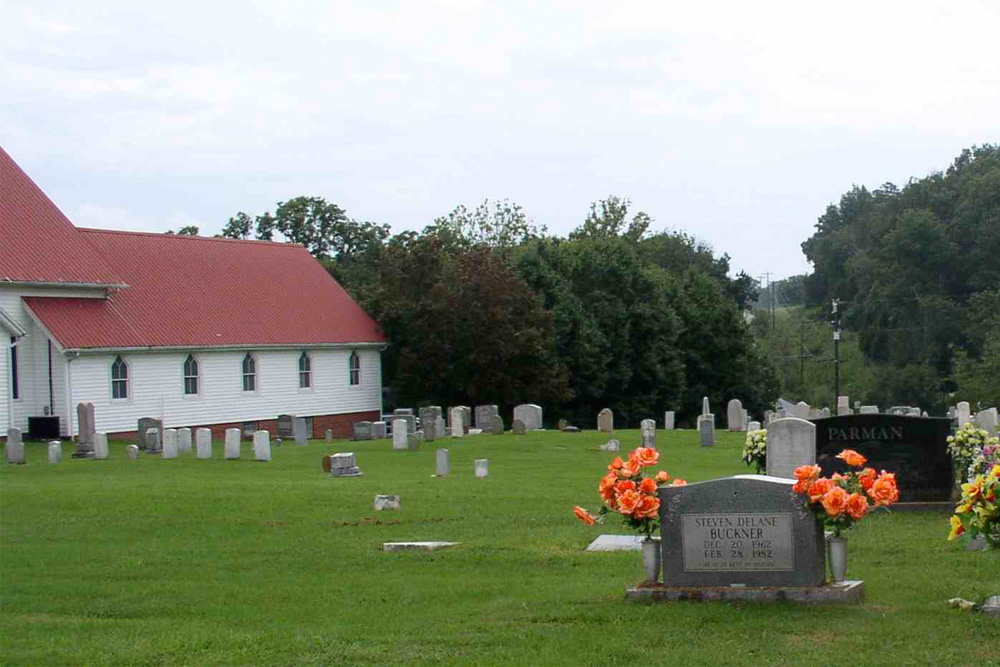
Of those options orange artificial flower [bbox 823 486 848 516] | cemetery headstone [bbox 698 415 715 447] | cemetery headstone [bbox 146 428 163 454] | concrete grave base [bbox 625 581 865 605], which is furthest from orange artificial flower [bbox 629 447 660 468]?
cemetery headstone [bbox 698 415 715 447]

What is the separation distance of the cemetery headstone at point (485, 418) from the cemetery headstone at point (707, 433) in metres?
7.83

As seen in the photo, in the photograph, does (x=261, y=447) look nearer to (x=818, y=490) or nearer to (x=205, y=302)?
(x=205, y=302)

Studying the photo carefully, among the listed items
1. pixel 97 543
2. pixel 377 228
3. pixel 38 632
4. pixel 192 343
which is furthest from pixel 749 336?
pixel 38 632

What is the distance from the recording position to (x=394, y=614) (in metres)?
11.5

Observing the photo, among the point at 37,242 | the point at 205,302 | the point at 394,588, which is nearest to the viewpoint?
the point at 394,588

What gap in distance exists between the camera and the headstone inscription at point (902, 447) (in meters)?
19.1

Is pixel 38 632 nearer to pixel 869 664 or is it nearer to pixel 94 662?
pixel 94 662

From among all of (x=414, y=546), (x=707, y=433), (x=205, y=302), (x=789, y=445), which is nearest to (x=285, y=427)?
(x=205, y=302)

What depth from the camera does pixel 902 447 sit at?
19344 mm

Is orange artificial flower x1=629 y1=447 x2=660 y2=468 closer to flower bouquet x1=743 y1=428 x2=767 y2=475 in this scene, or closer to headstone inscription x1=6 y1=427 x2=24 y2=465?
flower bouquet x1=743 y1=428 x2=767 y2=475

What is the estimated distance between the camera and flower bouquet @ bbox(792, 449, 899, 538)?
36.8ft

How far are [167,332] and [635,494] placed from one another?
36.4 metres

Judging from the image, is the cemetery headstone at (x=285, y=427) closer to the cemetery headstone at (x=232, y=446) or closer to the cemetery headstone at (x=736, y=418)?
the cemetery headstone at (x=232, y=446)

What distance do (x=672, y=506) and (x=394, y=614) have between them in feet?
8.56
